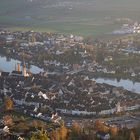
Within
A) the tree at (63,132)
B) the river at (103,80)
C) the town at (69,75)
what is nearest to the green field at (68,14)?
the town at (69,75)

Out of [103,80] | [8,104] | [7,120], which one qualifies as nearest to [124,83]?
[103,80]

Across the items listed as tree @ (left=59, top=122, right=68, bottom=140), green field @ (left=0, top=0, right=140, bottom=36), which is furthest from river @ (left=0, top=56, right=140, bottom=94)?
green field @ (left=0, top=0, right=140, bottom=36)

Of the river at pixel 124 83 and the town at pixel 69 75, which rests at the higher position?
A: the town at pixel 69 75

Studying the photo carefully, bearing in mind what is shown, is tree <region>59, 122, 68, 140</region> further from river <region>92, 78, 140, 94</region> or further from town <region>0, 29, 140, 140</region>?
river <region>92, 78, 140, 94</region>

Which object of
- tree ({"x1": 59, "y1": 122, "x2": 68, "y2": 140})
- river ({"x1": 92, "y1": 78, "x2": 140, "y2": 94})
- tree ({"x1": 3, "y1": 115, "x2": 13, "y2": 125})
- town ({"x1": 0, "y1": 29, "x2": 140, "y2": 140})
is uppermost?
tree ({"x1": 59, "y1": 122, "x2": 68, "y2": 140})

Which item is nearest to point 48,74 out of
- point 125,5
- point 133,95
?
point 133,95

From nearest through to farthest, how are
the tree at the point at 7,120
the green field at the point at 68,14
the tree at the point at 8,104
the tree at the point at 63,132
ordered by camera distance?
the tree at the point at 63,132 → the tree at the point at 7,120 → the tree at the point at 8,104 → the green field at the point at 68,14

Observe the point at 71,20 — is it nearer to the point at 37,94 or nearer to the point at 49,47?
the point at 49,47

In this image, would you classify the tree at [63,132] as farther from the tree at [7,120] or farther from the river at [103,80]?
the river at [103,80]

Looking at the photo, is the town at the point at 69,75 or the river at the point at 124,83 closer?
the town at the point at 69,75
